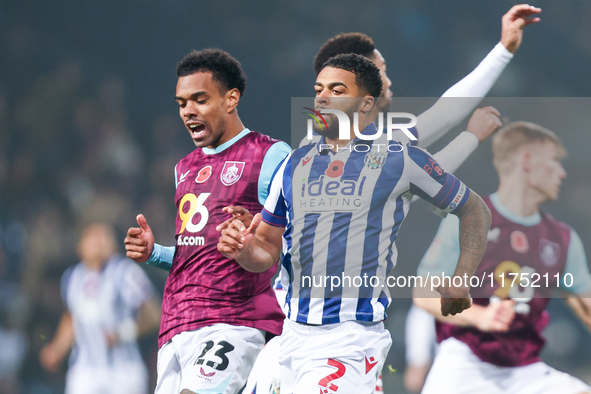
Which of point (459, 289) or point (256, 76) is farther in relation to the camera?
point (256, 76)

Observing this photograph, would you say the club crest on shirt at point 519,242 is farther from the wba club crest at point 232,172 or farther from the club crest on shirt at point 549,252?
the wba club crest at point 232,172

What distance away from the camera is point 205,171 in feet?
9.65

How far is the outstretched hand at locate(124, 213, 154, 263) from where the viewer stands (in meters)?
2.86

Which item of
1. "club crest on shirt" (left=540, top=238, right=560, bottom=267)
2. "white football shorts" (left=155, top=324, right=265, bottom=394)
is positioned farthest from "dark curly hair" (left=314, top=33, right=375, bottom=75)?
"white football shorts" (left=155, top=324, right=265, bottom=394)

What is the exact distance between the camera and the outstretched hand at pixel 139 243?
9.37 feet

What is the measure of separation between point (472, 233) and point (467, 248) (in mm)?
63

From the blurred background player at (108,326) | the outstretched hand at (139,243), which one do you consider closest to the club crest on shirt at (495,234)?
the outstretched hand at (139,243)

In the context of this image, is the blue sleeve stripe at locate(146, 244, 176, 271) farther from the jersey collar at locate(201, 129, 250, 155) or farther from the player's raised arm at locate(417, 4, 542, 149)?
the player's raised arm at locate(417, 4, 542, 149)

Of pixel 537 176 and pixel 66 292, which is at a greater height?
pixel 537 176

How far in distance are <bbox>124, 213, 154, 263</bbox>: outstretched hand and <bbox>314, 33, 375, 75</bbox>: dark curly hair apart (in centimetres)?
142

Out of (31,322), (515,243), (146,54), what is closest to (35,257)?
(31,322)

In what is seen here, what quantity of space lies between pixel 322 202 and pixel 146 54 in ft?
16.0

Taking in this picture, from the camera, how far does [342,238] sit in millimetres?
2350

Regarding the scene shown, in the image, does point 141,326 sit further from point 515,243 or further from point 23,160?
point 515,243
